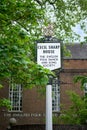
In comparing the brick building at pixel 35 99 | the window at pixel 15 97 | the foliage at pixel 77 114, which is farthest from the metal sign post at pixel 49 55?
the window at pixel 15 97

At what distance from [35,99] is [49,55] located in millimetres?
26405

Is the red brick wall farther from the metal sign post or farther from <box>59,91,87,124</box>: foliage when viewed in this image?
the metal sign post

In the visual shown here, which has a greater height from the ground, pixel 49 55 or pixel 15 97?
pixel 15 97

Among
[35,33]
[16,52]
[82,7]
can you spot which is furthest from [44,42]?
[82,7]

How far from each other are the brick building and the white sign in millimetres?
24594

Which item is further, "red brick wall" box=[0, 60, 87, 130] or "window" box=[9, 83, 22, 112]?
"window" box=[9, 83, 22, 112]

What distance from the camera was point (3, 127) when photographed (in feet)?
105

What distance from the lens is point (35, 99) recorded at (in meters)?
32.9

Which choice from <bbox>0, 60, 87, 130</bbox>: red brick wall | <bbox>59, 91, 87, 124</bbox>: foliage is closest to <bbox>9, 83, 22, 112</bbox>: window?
<bbox>0, 60, 87, 130</bbox>: red brick wall

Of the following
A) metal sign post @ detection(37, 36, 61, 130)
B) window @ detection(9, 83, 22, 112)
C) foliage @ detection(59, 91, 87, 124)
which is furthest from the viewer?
window @ detection(9, 83, 22, 112)

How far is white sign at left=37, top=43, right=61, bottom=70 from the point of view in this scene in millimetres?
6672

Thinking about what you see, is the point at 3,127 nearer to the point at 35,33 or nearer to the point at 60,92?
the point at 60,92

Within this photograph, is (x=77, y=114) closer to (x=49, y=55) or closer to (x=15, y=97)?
(x=15, y=97)

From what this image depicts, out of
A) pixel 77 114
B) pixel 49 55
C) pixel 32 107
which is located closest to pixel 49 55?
pixel 49 55
